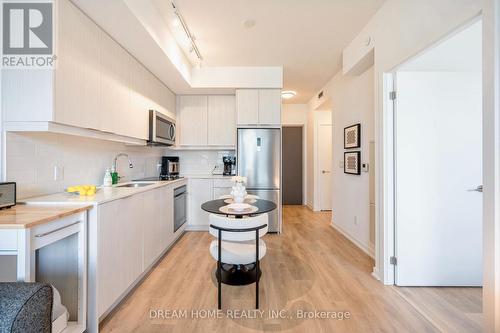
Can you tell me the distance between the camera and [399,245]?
2215 mm

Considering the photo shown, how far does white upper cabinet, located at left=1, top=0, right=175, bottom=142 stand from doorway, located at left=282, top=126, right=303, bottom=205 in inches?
173

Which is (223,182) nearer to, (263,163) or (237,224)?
(263,163)

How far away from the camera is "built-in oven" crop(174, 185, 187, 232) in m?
3.41

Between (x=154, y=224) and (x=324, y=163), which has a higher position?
(x=324, y=163)

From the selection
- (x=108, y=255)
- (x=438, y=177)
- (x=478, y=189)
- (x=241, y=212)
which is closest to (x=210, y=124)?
(x=241, y=212)

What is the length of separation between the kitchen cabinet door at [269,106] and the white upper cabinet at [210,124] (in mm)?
602

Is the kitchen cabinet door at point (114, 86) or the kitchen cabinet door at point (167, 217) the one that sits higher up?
the kitchen cabinet door at point (114, 86)

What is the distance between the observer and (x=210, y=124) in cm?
422

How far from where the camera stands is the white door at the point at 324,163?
18.4ft

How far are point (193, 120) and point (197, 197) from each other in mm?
1393

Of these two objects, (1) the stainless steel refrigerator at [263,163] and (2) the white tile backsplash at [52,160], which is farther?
(1) the stainless steel refrigerator at [263,163]

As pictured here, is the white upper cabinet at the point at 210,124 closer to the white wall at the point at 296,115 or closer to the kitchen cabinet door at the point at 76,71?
the kitchen cabinet door at the point at 76,71

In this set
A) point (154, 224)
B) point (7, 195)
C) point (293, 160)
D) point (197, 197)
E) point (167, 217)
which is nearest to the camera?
point (7, 195)

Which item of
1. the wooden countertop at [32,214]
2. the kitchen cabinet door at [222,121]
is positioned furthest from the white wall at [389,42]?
the wooden countertop at [32,214]
